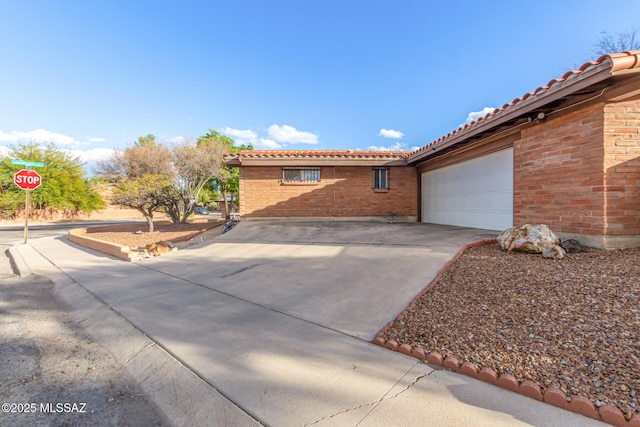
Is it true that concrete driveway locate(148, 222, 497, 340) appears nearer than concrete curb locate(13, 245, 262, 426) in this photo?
A: No

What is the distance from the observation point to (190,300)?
14.1ft

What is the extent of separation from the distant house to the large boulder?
81 cm

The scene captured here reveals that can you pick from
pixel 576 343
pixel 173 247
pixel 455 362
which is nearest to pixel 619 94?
pixel 576 343

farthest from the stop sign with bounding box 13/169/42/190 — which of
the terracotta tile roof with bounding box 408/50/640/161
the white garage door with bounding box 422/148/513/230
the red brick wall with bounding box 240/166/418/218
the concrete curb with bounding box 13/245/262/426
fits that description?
the terracotta tile roof with bounding box 408/50/640/161

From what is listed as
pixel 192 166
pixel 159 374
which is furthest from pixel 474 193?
pixel 192 166

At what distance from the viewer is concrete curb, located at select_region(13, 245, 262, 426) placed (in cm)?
198

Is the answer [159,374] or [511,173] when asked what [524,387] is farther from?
[511,173]

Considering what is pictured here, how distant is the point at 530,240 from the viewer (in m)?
4.88

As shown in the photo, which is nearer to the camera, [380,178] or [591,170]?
[591,170]

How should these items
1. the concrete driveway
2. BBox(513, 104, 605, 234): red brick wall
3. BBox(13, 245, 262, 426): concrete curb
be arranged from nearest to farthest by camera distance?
1. BBox(13, 245, 262, 426): concrete curb
2. the concrete driveway
3. BBox(513, 104, 605, 234): red brick wall

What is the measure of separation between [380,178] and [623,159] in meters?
8.05

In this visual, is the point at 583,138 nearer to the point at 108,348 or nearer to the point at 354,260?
the point at 354,260

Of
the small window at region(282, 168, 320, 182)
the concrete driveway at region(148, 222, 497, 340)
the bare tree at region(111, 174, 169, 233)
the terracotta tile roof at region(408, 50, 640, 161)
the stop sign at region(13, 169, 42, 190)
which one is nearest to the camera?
the concrete driveway at region(148, 222, 497, 340)

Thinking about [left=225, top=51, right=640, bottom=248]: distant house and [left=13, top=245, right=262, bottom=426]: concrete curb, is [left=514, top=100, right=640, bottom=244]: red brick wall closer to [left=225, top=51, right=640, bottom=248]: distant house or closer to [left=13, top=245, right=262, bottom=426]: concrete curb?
[left=225, top=51, right=640, bottom=248]: distant house
